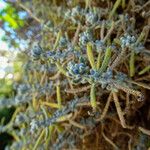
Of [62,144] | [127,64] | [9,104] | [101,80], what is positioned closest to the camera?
[101,80]

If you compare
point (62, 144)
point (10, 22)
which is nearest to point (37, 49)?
point (62, 144)

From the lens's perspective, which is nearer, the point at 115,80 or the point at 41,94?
the point at 115,80

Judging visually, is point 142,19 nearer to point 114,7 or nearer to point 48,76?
point 114,7

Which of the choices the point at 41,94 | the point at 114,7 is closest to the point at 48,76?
the point at 41,94

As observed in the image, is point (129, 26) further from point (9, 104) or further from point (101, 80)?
point (9, 104)

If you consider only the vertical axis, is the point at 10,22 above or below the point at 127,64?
above

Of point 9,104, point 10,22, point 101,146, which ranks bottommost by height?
point 101,146

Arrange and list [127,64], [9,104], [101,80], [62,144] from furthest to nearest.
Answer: [9,104] → [62,144] → [127,64] → [101,80]

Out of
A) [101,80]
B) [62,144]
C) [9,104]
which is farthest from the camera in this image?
[9,104]

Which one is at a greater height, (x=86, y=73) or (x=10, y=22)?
(x=10, y=22)
